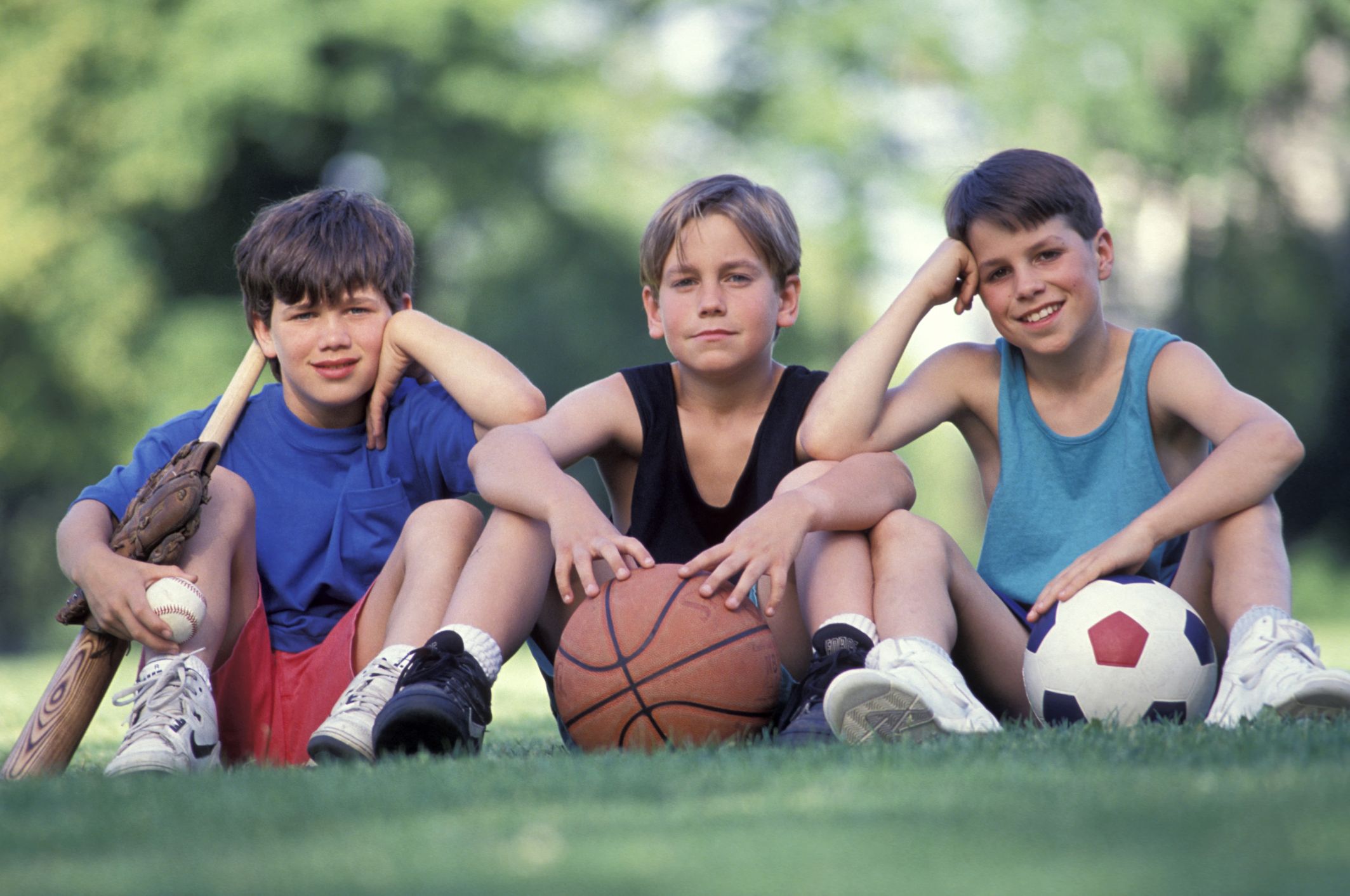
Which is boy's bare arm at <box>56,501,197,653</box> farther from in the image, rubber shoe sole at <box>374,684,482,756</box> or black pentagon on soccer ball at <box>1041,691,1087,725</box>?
black pentagon on soccer ball at <box>1041,691,1087,725</box>

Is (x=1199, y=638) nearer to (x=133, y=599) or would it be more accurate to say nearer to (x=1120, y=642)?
(x=1120, y=642)

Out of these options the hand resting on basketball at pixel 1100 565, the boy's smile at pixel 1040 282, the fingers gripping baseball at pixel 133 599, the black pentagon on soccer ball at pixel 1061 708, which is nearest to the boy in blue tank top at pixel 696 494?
the black pentagon on soccer ball at pixel 1061 708

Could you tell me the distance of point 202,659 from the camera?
3574 mm

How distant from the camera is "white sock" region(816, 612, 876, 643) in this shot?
3.49m

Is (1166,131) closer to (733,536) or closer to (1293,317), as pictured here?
(1293,317)

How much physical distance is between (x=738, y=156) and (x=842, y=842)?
18140 mm

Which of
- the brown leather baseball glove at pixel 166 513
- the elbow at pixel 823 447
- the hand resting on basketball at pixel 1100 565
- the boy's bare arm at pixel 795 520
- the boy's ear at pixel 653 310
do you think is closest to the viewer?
the boy's bare arm at pixel 795 520

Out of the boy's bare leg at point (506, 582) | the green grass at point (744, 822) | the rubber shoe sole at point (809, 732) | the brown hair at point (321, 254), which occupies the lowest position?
the green grass at point (744, 822)

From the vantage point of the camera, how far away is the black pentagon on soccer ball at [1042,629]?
3580 mm

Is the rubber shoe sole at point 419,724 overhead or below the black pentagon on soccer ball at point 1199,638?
below

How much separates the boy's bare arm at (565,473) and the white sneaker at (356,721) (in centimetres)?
48

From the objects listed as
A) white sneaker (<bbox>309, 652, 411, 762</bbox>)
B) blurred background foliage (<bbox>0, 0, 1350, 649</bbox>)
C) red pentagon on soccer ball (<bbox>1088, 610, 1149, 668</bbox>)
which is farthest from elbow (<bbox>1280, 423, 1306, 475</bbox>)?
blurred background foliage (<bbox>0, 0, 1350, 649</bbox>)

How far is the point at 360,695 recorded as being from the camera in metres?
3.35

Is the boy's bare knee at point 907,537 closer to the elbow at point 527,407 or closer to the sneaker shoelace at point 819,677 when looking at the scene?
the sneaker shoelace at point 819,677
